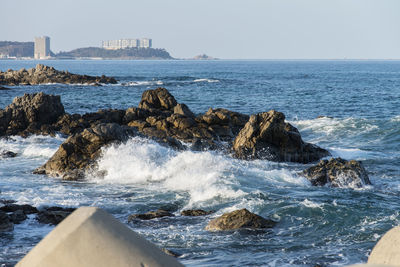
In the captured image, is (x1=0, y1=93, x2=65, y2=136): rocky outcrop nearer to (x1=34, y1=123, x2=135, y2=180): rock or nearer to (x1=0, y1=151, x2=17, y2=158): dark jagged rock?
(x1=0, y1=151, x2=17, y2=158): dark jagged rock

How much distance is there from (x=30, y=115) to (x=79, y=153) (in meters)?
9.06

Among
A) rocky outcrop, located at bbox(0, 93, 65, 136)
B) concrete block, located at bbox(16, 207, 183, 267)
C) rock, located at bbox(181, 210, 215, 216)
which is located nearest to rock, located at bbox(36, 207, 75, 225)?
rock, located at bbox(181, 210, 215, 216)

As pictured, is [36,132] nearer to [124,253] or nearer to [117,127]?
[117,127]

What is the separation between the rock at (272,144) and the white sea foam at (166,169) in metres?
1.44

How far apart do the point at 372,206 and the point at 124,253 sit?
34.2ft

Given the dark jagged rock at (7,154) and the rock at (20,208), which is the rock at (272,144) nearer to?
the dark jagged rock at (7,154)

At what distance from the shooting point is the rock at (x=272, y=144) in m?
19.9

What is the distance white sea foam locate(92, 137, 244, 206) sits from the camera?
A: 15.4 metres

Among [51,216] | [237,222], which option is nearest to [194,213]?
[237,222]

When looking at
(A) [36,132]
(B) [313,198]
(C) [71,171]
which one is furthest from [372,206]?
(A) [36,132]

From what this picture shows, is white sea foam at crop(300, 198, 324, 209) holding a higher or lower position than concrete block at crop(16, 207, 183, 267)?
lower

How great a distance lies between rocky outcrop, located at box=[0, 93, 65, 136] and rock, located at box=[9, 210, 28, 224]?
43.5ft

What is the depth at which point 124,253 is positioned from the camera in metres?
3.97

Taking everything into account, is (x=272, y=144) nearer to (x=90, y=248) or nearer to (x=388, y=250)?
(x=388, y=250)
